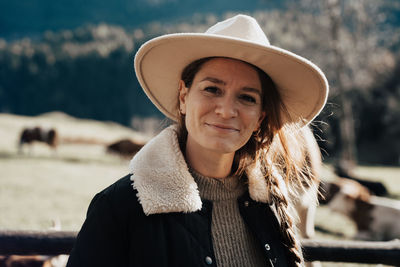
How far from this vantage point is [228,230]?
67.6 inches

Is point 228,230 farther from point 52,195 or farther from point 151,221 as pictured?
point 52,195

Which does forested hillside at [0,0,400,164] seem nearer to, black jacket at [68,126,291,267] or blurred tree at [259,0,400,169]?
blurred tree at [259,0,400,169]

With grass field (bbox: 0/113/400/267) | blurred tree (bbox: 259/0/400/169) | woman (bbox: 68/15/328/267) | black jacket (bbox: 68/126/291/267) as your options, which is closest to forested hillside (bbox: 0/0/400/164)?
blurred tree (bbox: 259/0/400/169)

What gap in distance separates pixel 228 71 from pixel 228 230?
708mm

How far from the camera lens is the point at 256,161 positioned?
2.03 meters

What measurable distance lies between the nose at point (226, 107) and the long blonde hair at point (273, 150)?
0.74 ft

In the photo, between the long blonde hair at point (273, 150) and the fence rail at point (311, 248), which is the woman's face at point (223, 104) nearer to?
the long blonde hair at point (273, 150)

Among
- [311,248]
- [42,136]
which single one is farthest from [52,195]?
[42,136]

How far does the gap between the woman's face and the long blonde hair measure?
95 millimetres

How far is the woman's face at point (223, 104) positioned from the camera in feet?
5.46

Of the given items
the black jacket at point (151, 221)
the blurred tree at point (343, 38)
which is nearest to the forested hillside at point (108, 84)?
the blurred tree at point (343, 38)

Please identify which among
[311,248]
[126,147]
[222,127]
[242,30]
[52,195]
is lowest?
[126,147]

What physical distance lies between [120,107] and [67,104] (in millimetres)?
9912

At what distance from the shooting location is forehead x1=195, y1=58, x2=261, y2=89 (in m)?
1.71
